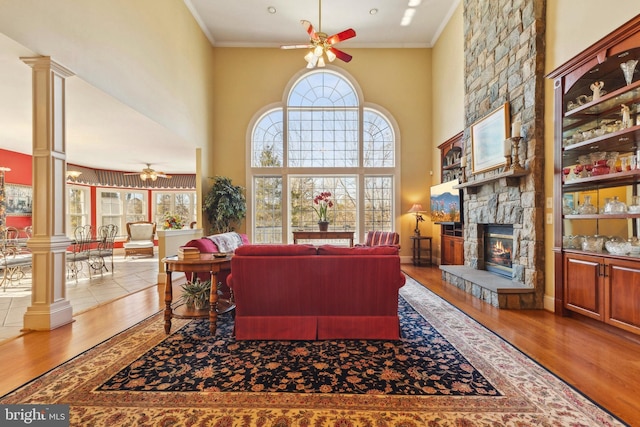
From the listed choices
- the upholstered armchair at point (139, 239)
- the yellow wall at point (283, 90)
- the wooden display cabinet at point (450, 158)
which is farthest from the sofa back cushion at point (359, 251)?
the upholstered armchair at point (139, 239)

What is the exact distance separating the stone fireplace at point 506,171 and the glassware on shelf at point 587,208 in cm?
43

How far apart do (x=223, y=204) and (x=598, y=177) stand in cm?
626

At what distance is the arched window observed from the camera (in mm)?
7793

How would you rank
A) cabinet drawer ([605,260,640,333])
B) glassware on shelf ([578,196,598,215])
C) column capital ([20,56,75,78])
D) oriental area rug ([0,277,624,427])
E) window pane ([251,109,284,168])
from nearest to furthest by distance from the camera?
oriental area rug ([0,277,624,427]) → cabinet drawer ([605,260,640,333]) → column capital ([20,56,75,78]) → glassware on shelf ([578,196,598,215]) → window pane ([251,109,284,168])

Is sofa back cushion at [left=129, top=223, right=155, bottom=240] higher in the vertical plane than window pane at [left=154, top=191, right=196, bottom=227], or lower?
lower

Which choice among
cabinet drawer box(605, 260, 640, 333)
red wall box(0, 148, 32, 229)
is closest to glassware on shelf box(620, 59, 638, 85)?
cabinet drawer box(605, 260, 640, 333)

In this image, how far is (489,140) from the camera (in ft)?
15.3

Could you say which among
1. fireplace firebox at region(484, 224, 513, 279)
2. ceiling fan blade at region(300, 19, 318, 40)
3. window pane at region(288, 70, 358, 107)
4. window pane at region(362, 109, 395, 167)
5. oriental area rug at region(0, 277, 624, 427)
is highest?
window pane at region(288, 70, 358, 107)

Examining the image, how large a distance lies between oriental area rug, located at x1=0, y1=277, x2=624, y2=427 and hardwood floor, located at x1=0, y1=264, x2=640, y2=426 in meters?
0.16

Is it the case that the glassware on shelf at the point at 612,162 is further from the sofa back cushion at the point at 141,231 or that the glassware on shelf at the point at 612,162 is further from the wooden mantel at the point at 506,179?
the sofa back cushion at the point at 141,231

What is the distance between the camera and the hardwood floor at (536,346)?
2066 millimetres

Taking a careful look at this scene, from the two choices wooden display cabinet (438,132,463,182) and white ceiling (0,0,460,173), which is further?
wooden display cabinet (438,132,463,182)

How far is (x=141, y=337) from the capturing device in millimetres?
2959

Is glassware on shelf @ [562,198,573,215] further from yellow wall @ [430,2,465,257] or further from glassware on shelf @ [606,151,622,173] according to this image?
yellow wall @ [430,2,465,257]
